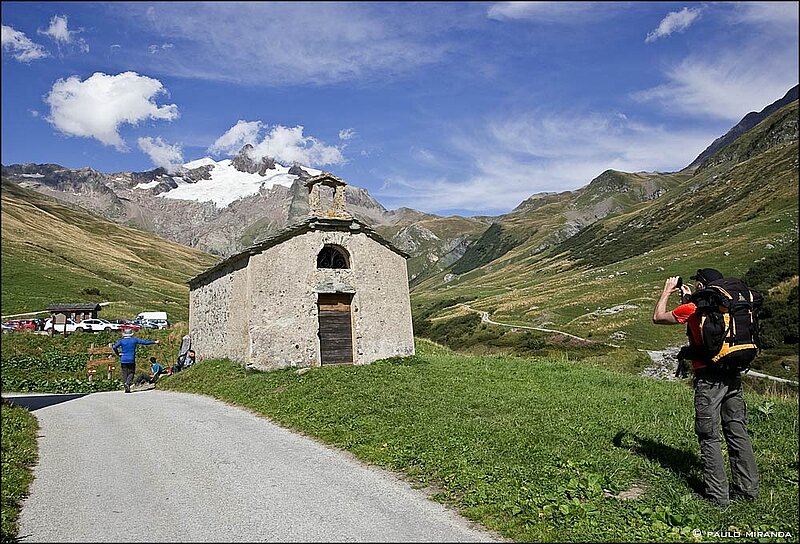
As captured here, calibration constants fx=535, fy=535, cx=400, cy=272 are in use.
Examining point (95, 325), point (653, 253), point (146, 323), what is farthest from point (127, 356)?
point (653, 253)

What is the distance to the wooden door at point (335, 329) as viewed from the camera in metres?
20.6

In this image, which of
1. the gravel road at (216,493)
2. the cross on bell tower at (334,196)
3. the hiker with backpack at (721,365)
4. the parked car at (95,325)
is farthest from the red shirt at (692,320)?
the parked car at (95,325)

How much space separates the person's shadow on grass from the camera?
7.35 m

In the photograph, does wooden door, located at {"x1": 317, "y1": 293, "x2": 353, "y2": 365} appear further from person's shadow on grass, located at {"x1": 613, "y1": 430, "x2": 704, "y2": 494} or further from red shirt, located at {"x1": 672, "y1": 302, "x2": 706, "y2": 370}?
red shirt, located at {"x1": 672, "y1": 302, "x2": 706, "y2": 370}

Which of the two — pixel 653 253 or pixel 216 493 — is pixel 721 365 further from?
pixel 653 253

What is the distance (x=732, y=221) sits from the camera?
73.9 metres

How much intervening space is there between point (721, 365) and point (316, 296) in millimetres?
15509

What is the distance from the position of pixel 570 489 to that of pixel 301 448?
488 cm

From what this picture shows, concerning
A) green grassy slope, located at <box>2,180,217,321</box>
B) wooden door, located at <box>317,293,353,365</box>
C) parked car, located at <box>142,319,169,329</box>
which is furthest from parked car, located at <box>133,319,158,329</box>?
wooden door, located at <box>317,293,353,365</box>

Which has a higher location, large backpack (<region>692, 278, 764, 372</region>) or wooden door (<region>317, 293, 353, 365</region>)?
wooden door (<region>317, 293, 353, 365</region>)

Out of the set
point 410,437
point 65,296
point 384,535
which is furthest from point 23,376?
point 65,296

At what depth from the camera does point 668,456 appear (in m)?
8.24

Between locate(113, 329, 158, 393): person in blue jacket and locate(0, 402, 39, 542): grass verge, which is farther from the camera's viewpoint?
locate(113, 329, 158, 393): person in blue jacket

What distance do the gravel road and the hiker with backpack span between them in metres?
3.16
